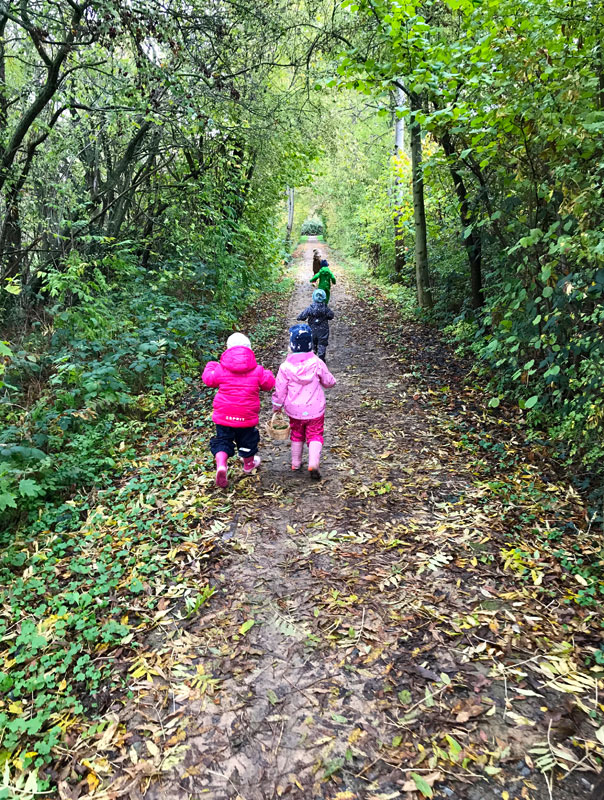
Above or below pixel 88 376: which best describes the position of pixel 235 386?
above

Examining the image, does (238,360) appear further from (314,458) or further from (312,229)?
(312,229)

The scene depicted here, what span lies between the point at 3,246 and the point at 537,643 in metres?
9.67

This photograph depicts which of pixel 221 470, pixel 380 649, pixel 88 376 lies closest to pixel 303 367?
pixel 221 470

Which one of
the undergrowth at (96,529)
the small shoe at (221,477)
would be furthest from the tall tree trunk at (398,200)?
the small shoe at (221,477)

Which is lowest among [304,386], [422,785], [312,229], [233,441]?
[422,785]

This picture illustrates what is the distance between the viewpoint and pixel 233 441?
5168mm

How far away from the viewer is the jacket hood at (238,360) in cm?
486

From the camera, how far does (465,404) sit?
6793mm

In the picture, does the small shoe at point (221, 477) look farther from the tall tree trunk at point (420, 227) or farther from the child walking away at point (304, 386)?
the tall tree trunk at point (420, 227)

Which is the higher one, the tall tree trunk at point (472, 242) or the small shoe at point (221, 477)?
the tall tree trunk at point (472, 242)

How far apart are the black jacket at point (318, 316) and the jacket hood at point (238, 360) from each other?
12.3ft

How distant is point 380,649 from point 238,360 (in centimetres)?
299

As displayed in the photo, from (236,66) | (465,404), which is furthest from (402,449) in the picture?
(236,66)

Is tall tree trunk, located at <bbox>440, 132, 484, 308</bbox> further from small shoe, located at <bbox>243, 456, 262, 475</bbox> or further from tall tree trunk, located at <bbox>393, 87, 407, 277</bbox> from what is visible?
small shoe, located at <bbox>243, 456, 262, 475</bbox>
